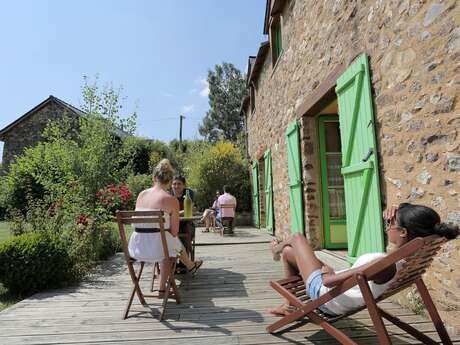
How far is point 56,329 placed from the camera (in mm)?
2643

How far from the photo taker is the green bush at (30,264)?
12.6ft

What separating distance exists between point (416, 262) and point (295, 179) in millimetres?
3927

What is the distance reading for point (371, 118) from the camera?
126 inches

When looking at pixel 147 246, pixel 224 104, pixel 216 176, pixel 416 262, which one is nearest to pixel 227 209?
pixel 216 176

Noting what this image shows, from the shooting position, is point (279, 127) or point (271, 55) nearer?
point (279, 127)

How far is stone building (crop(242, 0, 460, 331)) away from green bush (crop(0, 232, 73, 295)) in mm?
3440

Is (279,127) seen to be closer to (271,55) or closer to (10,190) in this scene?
(271,55)

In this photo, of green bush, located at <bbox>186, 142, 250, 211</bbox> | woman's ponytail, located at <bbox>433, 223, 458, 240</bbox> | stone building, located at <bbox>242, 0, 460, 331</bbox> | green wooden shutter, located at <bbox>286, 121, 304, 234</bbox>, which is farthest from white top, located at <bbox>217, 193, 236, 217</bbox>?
woman's ponytail, located at <bbox>433, 223, 458, 240</bbox>

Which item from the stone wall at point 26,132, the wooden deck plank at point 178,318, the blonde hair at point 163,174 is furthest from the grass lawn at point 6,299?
the stone wall at point 26,132

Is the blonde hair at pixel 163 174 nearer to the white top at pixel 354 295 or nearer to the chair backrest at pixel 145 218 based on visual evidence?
the chair backrest at pixel 145 218

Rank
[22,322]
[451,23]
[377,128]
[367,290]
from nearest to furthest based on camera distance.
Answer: [367,290]
[451,23]
[22,322]
[377,128]

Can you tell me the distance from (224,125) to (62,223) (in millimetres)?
27913

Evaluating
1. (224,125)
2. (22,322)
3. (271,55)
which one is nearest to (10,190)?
(271,55)

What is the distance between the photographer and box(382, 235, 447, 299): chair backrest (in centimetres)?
169
